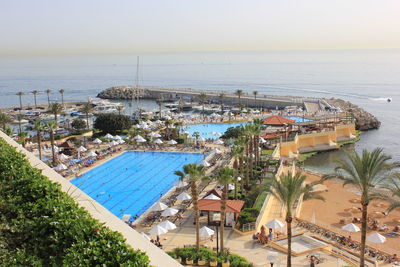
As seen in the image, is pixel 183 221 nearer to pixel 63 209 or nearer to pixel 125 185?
pixel 125 185

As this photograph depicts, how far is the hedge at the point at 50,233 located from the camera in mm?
6449

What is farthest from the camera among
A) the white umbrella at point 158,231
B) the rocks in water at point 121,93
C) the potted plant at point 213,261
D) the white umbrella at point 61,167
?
the rocks in water at point 121,93

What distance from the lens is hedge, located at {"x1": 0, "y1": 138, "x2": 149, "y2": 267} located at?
6.45 m

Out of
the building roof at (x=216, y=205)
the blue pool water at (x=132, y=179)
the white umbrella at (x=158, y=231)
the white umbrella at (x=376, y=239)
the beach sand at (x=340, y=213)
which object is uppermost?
the building roof at (x=216, y=205)

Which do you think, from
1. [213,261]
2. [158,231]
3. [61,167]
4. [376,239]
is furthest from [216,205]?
[61,167]

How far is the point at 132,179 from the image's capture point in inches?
1246

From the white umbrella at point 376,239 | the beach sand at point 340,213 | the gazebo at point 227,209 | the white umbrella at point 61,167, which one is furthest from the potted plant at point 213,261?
the white umbrella at point 61,167

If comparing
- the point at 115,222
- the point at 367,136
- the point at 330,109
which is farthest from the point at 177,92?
the point at 115,222

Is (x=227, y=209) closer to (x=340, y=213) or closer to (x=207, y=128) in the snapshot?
(x=340, y=213)

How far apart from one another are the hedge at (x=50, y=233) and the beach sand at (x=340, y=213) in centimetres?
1867

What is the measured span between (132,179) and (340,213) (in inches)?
632

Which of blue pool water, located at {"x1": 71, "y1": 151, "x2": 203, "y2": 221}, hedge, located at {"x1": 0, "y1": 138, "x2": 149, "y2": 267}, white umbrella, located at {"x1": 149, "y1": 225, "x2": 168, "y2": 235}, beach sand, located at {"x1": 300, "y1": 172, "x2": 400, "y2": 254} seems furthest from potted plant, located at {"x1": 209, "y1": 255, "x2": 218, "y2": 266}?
hedge, located at {"x1": 0, "y1": 138, "x2": 149, "y2": 267}

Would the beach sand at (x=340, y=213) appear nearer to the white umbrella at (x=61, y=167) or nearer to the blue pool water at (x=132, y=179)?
the blue pool water at (x=132, y=179)

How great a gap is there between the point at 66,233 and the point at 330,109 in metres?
63.5
